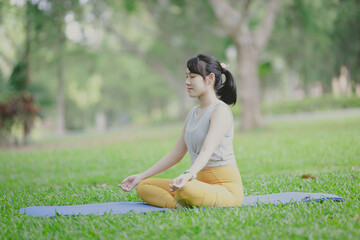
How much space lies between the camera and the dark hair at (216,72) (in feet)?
13.1

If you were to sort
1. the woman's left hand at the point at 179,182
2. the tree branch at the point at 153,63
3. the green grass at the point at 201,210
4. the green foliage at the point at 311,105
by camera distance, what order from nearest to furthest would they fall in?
the green grass at the point at 201,210
the woman's left hand at the point at 179,182
the tree branch at the point at 153,63
the green foliage at the point at 311,105

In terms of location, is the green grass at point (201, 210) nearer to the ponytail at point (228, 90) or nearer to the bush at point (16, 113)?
the ponytail at point (228, 90)

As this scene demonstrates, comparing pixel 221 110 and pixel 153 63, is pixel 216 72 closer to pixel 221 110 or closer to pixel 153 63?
pixel 221 110

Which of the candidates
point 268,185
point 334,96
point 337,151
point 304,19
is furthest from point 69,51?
point 268,185

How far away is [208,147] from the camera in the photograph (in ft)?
12.5

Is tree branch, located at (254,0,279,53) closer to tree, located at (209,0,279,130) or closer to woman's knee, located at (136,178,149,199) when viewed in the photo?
tree, located at (209,0,279,130)

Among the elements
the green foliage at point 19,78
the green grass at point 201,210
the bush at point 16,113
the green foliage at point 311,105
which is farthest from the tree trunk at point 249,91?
the green foliage at point 311,105

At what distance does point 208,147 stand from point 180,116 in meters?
31.5

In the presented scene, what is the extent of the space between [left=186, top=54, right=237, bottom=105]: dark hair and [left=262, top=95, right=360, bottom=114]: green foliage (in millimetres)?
28620

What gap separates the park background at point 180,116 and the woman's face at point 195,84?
3.67 ft

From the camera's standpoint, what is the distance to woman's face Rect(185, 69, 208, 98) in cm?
403

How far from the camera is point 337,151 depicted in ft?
27.7

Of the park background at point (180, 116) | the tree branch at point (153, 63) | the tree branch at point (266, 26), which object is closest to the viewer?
the park background at point (180, 116)

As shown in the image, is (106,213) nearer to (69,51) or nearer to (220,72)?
(220,72)
